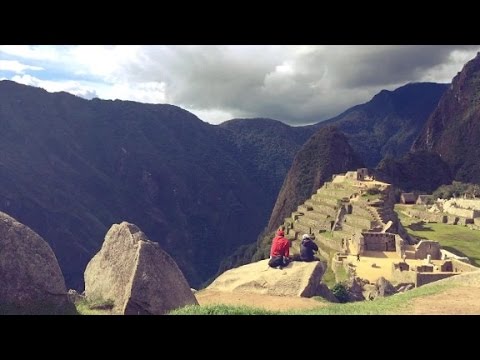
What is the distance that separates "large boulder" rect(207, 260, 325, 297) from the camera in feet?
60.5

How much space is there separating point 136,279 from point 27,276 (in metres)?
3.06

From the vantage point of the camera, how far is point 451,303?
1259cm

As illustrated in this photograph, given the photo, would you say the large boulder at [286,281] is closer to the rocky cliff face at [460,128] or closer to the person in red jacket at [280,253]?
the person in red jacket at [280,253]

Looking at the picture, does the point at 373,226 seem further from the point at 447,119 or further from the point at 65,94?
the point at 65,94

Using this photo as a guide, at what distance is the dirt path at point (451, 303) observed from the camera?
11.6 meters

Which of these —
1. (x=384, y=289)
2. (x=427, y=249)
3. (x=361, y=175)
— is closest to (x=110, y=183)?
(x=361, y=175)

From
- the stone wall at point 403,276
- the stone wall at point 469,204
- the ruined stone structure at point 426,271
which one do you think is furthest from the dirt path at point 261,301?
the stone wall at point 469,204

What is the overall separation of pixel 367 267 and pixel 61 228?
87111 mm

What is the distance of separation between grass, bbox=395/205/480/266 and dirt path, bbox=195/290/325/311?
26.9 metres

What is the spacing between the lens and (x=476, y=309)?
11695 mm

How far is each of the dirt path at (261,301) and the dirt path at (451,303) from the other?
4.38m

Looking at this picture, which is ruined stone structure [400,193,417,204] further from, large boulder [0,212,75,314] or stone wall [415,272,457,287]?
large boulder [0,212,75,314]

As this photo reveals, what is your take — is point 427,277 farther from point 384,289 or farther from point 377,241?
point 377,241
